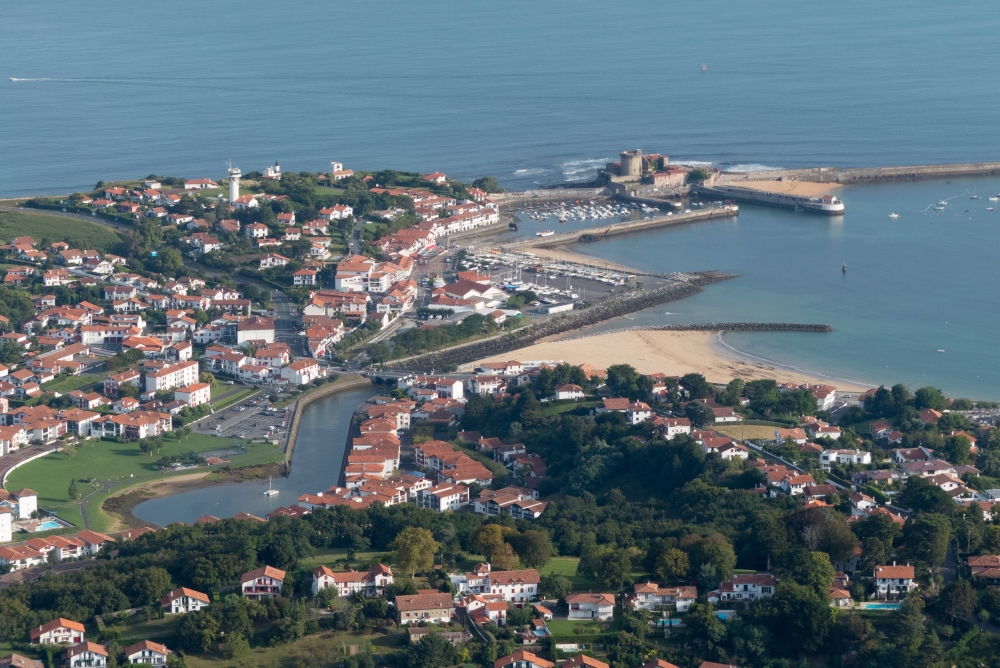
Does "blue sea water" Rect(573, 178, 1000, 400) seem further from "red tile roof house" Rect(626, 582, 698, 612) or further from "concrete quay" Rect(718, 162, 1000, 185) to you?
"red tile roof house" Rect(626, 582, 698, 612)

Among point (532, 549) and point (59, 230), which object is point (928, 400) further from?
point (59, 230)

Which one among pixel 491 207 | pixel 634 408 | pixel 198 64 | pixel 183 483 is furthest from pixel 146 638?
pixel 198 64

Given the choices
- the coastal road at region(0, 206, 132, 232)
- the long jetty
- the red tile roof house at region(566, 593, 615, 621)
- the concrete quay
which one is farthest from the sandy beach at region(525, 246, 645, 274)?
the red tile roof house at region(566, 593, 615, 621)

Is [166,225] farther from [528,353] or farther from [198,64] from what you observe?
[198,64]

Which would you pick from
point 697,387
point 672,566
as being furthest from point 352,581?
point 697,387

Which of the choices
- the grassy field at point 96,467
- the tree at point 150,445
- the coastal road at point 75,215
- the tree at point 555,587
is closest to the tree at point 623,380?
the grassy field at point 96,467

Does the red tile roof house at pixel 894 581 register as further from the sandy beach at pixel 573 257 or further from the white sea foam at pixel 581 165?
the white sea foam at pixel 581 165
